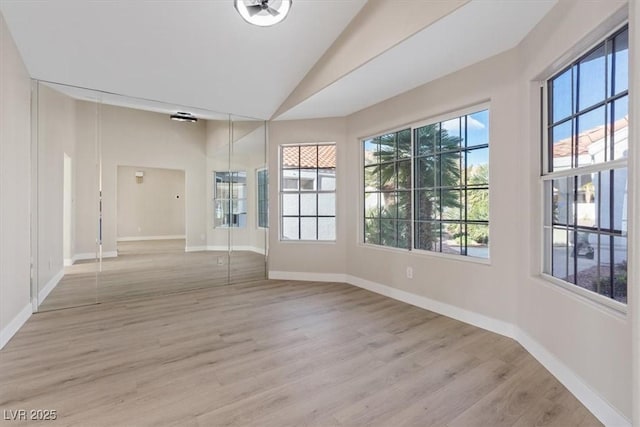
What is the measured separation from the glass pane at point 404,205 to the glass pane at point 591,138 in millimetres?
1794

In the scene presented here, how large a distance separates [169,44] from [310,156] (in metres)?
2.35

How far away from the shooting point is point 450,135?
325 cm

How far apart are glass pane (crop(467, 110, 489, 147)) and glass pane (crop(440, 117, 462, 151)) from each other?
0.38ft

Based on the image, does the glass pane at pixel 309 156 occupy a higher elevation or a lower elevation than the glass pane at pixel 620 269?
higher

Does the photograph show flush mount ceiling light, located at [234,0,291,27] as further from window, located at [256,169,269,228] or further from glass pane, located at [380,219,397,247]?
glass pane, located at [380,219,397,247]

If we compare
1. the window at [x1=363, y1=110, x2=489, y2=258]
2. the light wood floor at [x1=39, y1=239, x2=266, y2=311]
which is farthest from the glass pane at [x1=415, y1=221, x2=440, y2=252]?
the light wood floor at [x1=39, y1=239, x2=266, y2=311]

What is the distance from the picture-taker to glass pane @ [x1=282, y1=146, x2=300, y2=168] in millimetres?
4875

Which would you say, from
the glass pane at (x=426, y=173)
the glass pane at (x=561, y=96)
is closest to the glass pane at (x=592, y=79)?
the glass pane at (x=561, y=96)

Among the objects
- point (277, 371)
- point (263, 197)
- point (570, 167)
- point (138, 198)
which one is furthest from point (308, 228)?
point (570, 167)

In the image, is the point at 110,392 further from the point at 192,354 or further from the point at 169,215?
the point at 169,215

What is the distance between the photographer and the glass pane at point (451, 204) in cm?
319

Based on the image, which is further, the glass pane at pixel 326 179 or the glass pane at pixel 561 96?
the glass pane at pixel 326 179

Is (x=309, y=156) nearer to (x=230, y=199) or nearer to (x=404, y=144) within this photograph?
(x=230, y=199)

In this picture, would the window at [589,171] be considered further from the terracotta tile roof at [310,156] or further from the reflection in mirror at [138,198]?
the reflection in mirror at [138,198]
